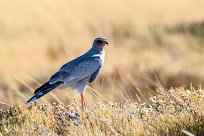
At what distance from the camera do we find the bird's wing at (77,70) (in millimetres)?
8516

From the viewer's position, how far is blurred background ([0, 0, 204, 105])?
14.2 meters

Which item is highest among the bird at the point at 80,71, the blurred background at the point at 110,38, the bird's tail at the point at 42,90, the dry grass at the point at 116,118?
the blurred background at the point at 110,38

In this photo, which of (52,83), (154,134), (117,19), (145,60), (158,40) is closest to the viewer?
(154,134)

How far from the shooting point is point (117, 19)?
1917cm

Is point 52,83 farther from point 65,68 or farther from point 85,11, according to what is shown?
point 85,11

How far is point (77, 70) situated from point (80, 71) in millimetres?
50

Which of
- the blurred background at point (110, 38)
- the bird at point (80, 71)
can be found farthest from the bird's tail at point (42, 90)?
the blurred background at point (110, 38)

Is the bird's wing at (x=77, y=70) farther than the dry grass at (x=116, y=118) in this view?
Yes

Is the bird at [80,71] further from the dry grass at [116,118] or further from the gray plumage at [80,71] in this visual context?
the dry grass at [116,118]

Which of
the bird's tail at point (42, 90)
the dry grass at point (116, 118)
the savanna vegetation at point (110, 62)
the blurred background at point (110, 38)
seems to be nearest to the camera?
the dry grass at point (116, 118)

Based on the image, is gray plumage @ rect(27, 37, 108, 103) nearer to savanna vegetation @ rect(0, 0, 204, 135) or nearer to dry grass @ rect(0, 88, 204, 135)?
savanna vegetation @ rect(0, 0, 204, 135)

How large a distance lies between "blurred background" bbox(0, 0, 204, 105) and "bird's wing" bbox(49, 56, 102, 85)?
313 cm

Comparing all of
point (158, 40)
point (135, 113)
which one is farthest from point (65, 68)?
point (158, 40)

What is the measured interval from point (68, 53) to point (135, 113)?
344 inches
